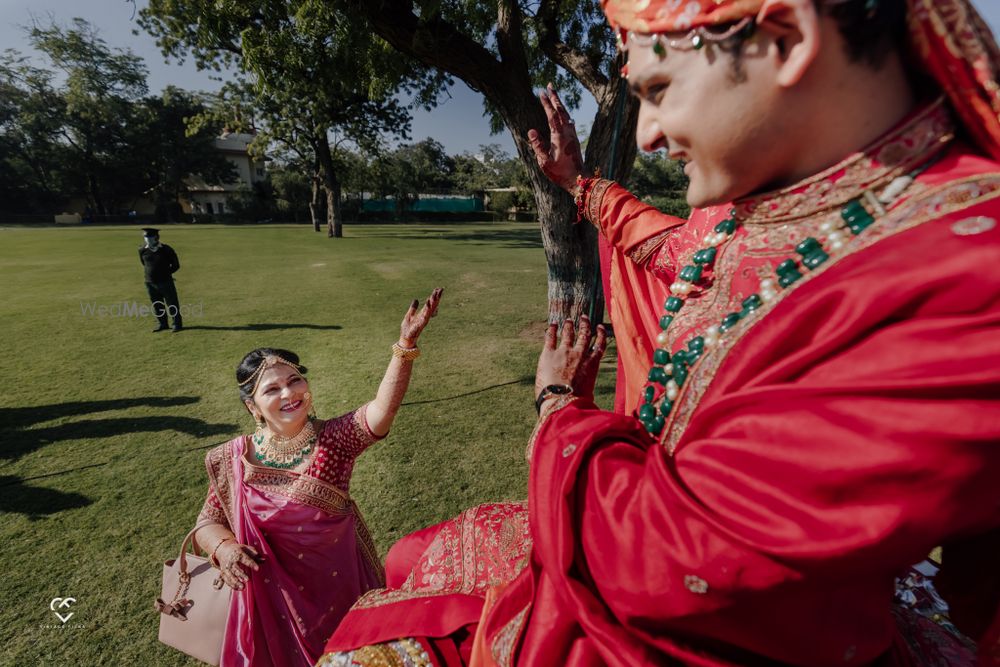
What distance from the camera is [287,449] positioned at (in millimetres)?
2457

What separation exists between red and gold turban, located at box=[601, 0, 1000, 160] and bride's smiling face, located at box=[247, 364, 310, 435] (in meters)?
2.14


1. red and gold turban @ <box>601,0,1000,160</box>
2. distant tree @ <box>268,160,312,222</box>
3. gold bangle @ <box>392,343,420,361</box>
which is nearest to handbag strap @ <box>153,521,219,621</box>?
gold bangle @ <box>392,343,420,361</box>

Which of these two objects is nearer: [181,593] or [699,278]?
[699,278]

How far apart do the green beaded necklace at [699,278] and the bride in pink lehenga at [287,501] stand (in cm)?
134

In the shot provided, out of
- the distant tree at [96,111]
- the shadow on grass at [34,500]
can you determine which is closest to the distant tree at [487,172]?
the distant tree at [96,111]

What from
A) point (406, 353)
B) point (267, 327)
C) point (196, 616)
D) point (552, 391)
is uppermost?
point (552, 391)

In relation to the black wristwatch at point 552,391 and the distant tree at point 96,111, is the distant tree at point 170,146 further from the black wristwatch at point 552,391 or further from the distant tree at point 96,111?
the black wristwatch at point 552,391

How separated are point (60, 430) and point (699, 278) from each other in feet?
23.1

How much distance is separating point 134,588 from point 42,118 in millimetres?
59404

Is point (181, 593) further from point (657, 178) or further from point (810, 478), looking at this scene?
point (657, 178)

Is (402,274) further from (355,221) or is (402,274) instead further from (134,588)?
(355,221)

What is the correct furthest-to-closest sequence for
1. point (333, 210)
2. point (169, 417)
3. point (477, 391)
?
point (333, 210) < point (477, 391) < point (169, 417)

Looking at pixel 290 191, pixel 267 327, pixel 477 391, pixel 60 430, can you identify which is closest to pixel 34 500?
pixel 60 430

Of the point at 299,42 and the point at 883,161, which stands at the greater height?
the point at 299,42
